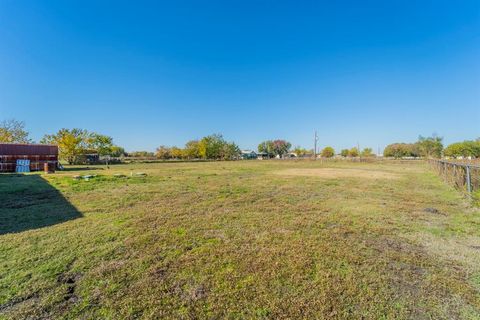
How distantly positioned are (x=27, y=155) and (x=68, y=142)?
13.4 meters

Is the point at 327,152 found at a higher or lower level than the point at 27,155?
higher

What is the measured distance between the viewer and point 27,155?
19781mm

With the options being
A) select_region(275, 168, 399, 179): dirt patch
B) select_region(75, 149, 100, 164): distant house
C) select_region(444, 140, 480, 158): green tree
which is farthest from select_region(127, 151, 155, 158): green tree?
select_region(444, 140, 480, 158): green tree

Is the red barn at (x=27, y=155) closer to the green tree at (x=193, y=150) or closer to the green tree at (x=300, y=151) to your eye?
the green tree at (x=193, y=150)

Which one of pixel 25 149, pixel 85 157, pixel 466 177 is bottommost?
pixel 466 177

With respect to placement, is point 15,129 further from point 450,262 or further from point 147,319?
point 450,262

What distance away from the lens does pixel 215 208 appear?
242 inches

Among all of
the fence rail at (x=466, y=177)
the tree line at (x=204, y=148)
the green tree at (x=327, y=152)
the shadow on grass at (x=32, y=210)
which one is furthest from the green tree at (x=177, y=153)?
the fence rail at (x=466, y=177)

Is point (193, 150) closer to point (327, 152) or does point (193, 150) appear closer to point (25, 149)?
point (25, 149)

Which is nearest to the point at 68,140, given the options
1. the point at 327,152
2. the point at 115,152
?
the point at 115,152

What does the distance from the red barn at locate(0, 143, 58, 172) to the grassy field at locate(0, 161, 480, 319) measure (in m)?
19.1

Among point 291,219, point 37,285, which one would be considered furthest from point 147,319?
point 291,219

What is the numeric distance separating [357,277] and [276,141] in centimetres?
9548

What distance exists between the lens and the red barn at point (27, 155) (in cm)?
1875
